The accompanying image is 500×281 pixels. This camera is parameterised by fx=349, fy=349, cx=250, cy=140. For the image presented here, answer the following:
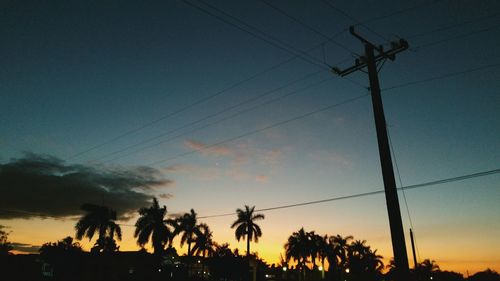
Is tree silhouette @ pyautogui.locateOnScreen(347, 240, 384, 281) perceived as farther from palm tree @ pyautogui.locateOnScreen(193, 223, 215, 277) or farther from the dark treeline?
palm tree @ pyautogui.locateOnScreen(193, 223, 215, 277)

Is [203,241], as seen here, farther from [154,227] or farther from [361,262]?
[361,262]

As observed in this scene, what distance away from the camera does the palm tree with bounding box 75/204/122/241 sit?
186ft

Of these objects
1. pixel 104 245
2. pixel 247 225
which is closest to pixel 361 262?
pixel 247 225

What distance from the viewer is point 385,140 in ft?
46.6

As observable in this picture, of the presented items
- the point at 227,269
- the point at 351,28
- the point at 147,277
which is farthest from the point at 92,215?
the point at 351,28

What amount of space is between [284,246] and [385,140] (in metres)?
73.3

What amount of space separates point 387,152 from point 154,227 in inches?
2150

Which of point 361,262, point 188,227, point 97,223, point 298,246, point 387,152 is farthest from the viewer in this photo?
point 361,262

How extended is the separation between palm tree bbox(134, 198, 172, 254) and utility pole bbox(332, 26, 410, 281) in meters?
51.9

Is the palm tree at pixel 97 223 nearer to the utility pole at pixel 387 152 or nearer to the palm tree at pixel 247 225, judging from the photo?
the palm tree at pixel 247 225

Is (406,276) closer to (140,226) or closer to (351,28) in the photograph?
(351,28)

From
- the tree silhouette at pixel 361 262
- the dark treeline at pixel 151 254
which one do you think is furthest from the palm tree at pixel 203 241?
the tree silhouette at pixel 361 262

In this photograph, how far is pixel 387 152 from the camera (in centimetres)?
1401

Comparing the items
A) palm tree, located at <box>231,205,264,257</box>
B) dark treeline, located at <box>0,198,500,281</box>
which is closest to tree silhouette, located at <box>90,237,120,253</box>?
dark treeline, located at <box>0,198,500,281</box>
